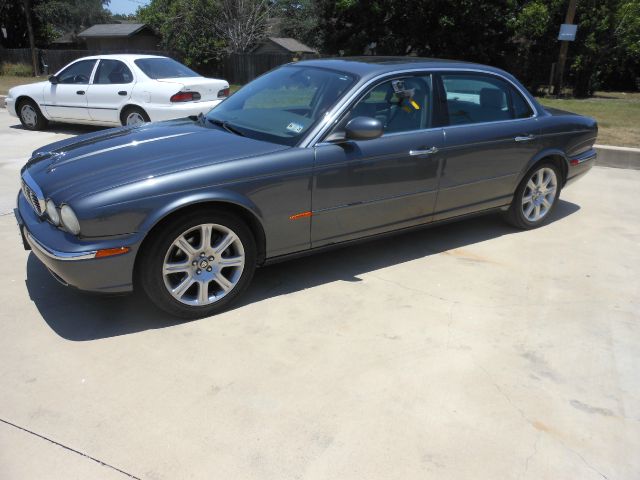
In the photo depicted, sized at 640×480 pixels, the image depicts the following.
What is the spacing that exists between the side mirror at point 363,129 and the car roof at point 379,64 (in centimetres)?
51

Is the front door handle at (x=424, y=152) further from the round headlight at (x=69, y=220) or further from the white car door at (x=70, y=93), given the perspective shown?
the white car door at (x=70, y=93)

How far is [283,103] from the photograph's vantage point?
4.37m

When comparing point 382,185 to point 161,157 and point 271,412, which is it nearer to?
point 161,157

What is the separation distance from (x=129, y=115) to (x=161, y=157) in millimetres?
6000

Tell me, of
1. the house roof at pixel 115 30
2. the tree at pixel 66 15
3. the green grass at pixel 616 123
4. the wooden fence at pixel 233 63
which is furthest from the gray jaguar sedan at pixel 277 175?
the tree at pixel 66 15

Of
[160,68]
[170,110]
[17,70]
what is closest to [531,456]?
[170,110]

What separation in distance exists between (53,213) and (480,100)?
11.5 feet

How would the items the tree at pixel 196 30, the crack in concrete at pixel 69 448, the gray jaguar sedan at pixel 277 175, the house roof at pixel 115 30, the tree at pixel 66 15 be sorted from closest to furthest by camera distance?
the crack in concrete at pixel 69 448 → the gray jaguar sedan at pixel 277 175 → the tree at pixel 196 30 → the house roof at pixel 115 30 → the tree at pixel 66 15

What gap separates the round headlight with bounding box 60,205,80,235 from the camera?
10.3 ft

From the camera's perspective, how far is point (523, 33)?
21625 mm

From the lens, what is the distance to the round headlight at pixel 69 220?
3146 mm

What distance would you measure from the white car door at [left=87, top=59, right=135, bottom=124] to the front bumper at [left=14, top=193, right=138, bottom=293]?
20.4 ft

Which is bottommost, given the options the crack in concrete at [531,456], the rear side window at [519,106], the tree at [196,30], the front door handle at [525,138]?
the crack in concrete at [531,456]

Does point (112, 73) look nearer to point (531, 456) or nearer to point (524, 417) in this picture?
point (524, 417)
